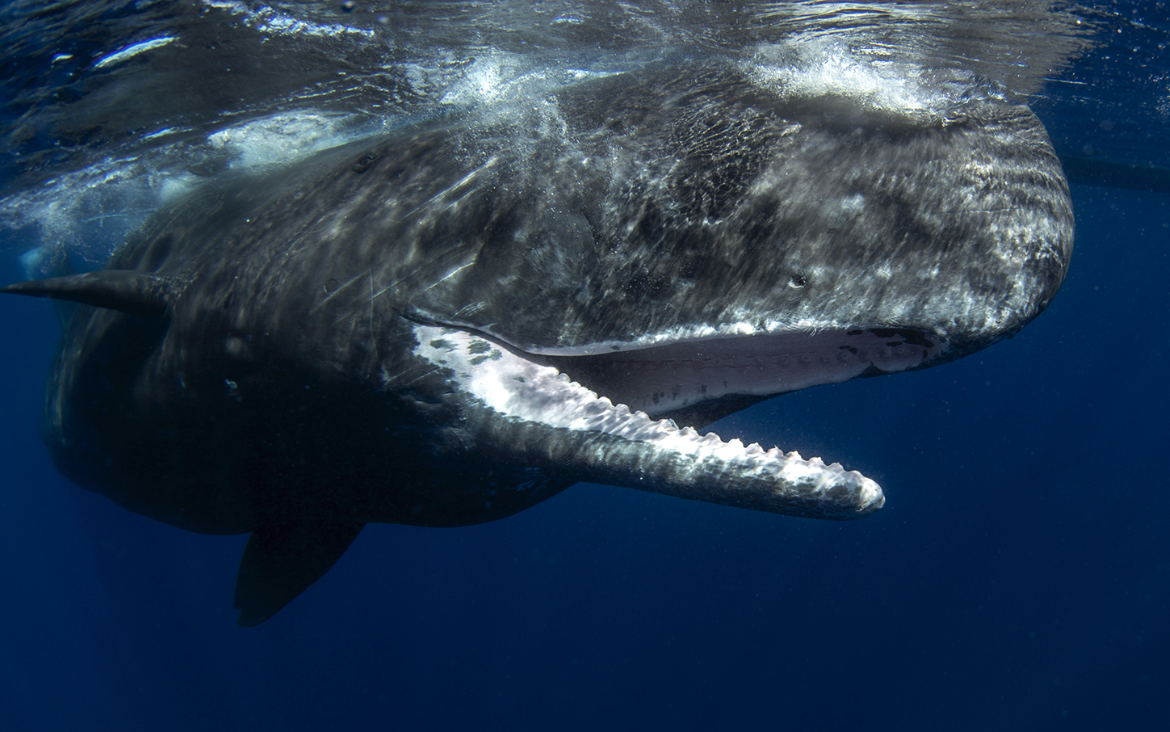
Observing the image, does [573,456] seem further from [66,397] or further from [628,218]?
[66,397]

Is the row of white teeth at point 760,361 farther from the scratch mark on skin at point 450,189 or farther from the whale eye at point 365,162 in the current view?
the whale eye at point 365,162

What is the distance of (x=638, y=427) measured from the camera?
9.48 feet

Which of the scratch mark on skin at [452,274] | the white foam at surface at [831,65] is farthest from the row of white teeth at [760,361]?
the white foam at surface at [831,65]

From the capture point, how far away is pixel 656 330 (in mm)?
3125

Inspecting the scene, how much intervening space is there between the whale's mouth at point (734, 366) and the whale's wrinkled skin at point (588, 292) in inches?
0.6

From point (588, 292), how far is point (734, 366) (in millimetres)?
910

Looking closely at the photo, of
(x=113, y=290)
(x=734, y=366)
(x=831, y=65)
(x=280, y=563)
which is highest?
(x=831, y=65)

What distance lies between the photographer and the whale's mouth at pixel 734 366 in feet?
9.61

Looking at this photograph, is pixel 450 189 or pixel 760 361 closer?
pixel 760 361

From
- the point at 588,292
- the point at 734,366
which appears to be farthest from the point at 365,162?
the point at 734,366

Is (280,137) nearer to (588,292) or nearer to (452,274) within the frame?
(452,274)

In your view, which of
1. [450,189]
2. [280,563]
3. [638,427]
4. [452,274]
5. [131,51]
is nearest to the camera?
[638,427]

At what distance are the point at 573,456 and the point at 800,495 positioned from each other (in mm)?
1063

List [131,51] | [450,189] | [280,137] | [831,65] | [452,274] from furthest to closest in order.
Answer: [280,137] → [831,65] → [131,51] → [450,189] → [452,274]
